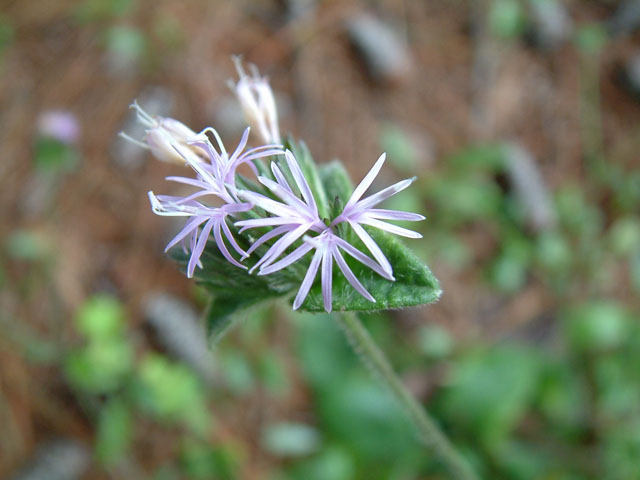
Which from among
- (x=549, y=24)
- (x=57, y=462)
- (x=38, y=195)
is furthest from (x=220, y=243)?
(x=549, y=24)

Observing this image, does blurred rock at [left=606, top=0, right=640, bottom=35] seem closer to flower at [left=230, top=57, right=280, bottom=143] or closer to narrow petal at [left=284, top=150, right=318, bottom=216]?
flower at [left=230, top=57, right=280, bottom=143]

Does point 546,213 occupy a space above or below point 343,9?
below

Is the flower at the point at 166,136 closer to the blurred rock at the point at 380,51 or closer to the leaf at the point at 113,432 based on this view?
the leaf at the point at 113,432

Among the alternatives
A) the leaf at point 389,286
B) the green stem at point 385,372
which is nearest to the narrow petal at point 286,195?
the leaf at point 389,286

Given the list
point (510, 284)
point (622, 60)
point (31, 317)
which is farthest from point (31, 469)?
point (622, 60)

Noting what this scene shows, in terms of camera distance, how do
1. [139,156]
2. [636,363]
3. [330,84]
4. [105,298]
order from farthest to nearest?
[330,84]
[139,156]
[105,298]
[636,363]

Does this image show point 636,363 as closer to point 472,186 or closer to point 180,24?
point 472,186

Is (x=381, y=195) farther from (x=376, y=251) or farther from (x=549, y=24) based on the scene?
(x=549, y=24)
